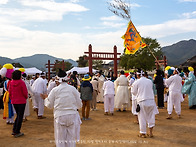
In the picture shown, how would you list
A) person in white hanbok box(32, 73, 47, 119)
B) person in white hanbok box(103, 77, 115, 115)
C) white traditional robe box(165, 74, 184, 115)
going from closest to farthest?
1. white traditional robe box(165, 74, 184, 115)
2. person in white hanbok box(32, 73, 47, 119)
3. person in white hanbok box(103, 77, 115, 115)

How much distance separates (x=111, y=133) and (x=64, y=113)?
2.71 metres

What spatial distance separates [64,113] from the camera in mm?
3936

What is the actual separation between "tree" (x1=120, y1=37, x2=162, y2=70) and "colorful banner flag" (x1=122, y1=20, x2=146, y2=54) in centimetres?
3541

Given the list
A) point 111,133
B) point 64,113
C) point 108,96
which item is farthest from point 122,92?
point 64,113

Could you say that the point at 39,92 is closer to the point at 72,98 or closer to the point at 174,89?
the point at 72,98

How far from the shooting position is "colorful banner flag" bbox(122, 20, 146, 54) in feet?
39.8

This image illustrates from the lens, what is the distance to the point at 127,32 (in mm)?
12711

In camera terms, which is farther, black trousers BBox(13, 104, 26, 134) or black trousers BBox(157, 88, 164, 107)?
black trousers BBox(157, 88, 164, 107)

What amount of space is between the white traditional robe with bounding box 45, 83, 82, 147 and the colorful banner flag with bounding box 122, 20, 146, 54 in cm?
872

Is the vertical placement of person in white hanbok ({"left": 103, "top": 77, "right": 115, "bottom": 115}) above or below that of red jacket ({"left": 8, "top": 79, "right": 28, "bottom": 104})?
below

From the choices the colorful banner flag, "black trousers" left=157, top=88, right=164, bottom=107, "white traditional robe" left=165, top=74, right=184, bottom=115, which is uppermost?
the colorful banner flag

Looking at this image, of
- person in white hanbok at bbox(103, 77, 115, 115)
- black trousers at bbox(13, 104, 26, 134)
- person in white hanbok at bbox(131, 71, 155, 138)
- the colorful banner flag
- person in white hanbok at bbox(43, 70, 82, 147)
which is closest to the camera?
person in white hanbok at bbox(43, 70, 82, 147)

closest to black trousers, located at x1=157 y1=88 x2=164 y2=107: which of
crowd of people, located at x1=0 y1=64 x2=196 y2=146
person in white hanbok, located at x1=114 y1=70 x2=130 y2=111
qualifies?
crowd of people, located at x1=0 y1=64 x2=196 y2=146

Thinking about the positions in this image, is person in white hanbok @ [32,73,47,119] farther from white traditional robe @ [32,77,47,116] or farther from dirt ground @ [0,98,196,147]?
dirt ground @ [0,98,196,147]
